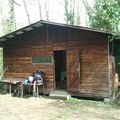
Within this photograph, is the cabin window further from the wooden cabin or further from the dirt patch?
the dirt patch

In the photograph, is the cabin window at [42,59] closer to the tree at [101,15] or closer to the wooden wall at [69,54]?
the wooden wall at [69,54]

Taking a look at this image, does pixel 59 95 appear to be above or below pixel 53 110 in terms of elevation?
above

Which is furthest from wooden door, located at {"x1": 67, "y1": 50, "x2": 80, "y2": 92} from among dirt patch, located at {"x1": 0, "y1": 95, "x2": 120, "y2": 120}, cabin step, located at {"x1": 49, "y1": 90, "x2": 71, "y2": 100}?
dirt patch, located at {"x1": 0, "y1": 95, "x2": 120, "y2": 120}

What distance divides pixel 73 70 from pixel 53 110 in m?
2.99

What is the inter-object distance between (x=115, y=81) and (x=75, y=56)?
92.5 inches

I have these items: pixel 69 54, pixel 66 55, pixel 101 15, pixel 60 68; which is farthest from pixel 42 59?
pixel 101 15

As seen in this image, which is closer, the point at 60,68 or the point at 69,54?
the point at 69,54

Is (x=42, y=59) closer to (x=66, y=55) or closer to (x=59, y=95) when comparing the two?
(x=66, y=55)

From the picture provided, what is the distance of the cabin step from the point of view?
14914 millimetres

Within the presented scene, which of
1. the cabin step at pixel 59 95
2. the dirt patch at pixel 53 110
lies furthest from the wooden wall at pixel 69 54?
the dirt patch at pixel 53 110

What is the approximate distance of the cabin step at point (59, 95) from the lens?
1491 cm

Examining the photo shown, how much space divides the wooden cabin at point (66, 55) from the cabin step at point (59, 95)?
0.23 meters

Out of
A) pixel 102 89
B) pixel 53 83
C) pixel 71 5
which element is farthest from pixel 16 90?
pixel 71 5

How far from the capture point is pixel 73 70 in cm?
1501
